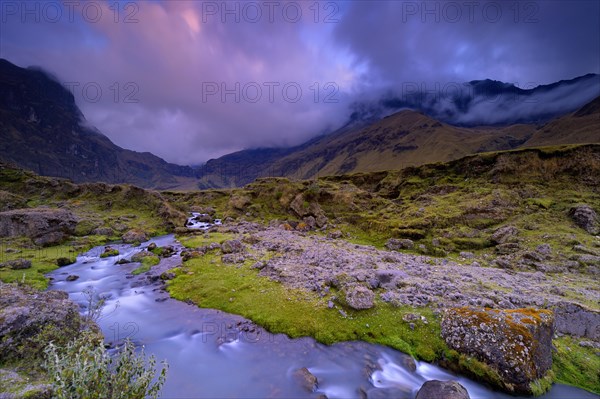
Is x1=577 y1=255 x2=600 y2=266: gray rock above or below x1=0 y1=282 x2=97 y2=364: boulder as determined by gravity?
above

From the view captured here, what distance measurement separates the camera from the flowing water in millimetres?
12484

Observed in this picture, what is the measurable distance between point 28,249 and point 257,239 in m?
29.6

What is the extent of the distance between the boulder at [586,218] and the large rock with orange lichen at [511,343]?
26.7 meters

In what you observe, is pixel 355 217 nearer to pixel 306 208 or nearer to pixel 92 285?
pixel 306 208

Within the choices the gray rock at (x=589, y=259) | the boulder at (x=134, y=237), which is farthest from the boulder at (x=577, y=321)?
the boulder at (x=134, y=237)

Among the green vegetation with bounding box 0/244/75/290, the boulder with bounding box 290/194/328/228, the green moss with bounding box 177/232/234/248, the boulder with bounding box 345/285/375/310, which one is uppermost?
the boulder with bounding box 290/194/328/228

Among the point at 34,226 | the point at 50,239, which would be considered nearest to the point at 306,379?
the point at 50,239

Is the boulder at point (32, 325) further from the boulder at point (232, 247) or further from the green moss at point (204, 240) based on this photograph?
the green moss at point (204, 240)

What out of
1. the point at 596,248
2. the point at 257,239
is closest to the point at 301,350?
the point at 257,239

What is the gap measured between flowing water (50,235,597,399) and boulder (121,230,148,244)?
81.6ft

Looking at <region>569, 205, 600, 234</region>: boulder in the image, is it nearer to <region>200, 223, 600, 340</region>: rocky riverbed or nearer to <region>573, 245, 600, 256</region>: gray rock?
<region>573, 245, 600, 256</region>: gray rock

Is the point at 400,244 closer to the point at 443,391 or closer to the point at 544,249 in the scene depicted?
the point at 544,249

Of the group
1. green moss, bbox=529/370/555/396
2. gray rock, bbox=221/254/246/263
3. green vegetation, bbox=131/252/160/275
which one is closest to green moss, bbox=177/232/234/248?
green vegetation, bbox=131/252/160/275

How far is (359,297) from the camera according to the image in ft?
59.9
